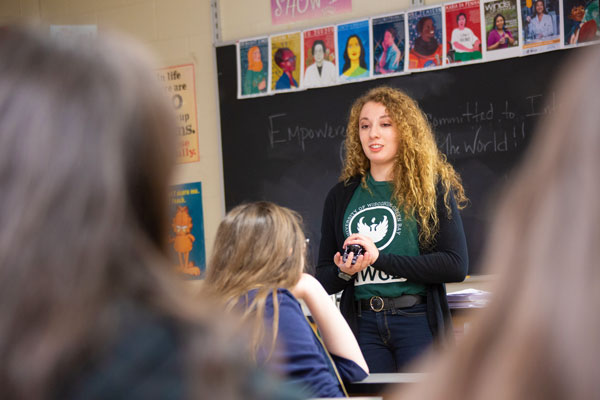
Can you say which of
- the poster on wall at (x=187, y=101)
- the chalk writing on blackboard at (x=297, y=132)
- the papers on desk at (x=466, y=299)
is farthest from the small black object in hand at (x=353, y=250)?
the poster on wall at (x=187, y=101)

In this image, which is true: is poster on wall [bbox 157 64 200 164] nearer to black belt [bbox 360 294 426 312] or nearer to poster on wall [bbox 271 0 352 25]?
poster on wall [bbox 271 0 352 25]

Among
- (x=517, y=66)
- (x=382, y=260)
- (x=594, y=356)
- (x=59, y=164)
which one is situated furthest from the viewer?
(x=517, y=66)

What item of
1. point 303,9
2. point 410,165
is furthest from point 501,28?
point 410,165

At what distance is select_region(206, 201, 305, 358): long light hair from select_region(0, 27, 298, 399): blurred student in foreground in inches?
45.2

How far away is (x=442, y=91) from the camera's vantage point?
11.5 ft

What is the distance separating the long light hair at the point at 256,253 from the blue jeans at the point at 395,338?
1.57 feet

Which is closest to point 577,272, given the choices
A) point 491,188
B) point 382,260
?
point 382,260

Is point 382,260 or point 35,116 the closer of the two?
point 35,116

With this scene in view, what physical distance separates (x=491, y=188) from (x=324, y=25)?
135cm

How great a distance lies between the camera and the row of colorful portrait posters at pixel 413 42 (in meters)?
3.25

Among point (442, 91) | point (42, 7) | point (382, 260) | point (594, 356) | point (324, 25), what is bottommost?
point (382, 260)

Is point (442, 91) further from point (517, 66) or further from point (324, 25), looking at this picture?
point (324, 25)

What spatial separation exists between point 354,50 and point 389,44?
21 cm

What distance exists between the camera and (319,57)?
3.80 metres
